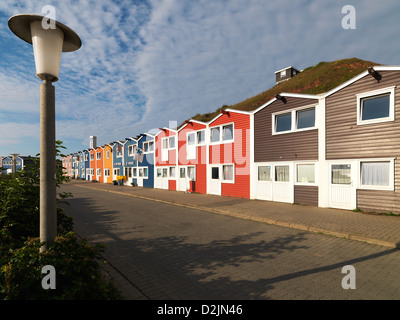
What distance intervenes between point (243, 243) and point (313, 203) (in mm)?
7456

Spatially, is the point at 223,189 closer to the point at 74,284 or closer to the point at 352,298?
the point at 352,298

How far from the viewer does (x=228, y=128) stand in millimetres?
17438

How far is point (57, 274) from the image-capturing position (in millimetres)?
2832

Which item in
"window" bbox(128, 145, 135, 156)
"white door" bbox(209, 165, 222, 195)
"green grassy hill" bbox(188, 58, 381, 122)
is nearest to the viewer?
"white door" bbox(209, 165, 222, 195)

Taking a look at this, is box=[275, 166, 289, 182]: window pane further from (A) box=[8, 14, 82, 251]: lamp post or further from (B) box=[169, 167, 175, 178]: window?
(A) box=[8, 14, 82, 251]: lamp post

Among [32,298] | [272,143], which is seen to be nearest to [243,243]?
[32,298]

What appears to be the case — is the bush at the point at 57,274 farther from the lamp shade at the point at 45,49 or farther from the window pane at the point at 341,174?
the window pane at the point at 341,174

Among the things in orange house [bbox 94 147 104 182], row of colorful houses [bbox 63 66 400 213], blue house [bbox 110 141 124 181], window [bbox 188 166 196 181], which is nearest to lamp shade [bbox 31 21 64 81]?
row of colorful houses [bbox 63 66 400 213]

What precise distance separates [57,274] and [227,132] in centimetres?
1567

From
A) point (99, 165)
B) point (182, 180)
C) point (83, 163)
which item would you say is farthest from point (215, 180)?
point (83, 163)

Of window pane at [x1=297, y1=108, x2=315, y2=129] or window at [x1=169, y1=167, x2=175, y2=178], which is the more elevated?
window pane at [x1=297, y1=108, x2=315, y2=129]

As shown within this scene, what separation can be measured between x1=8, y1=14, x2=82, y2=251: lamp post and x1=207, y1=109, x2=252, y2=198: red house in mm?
13556

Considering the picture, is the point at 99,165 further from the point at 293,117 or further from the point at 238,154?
the point at 293,117

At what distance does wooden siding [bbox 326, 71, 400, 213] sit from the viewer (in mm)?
9398
